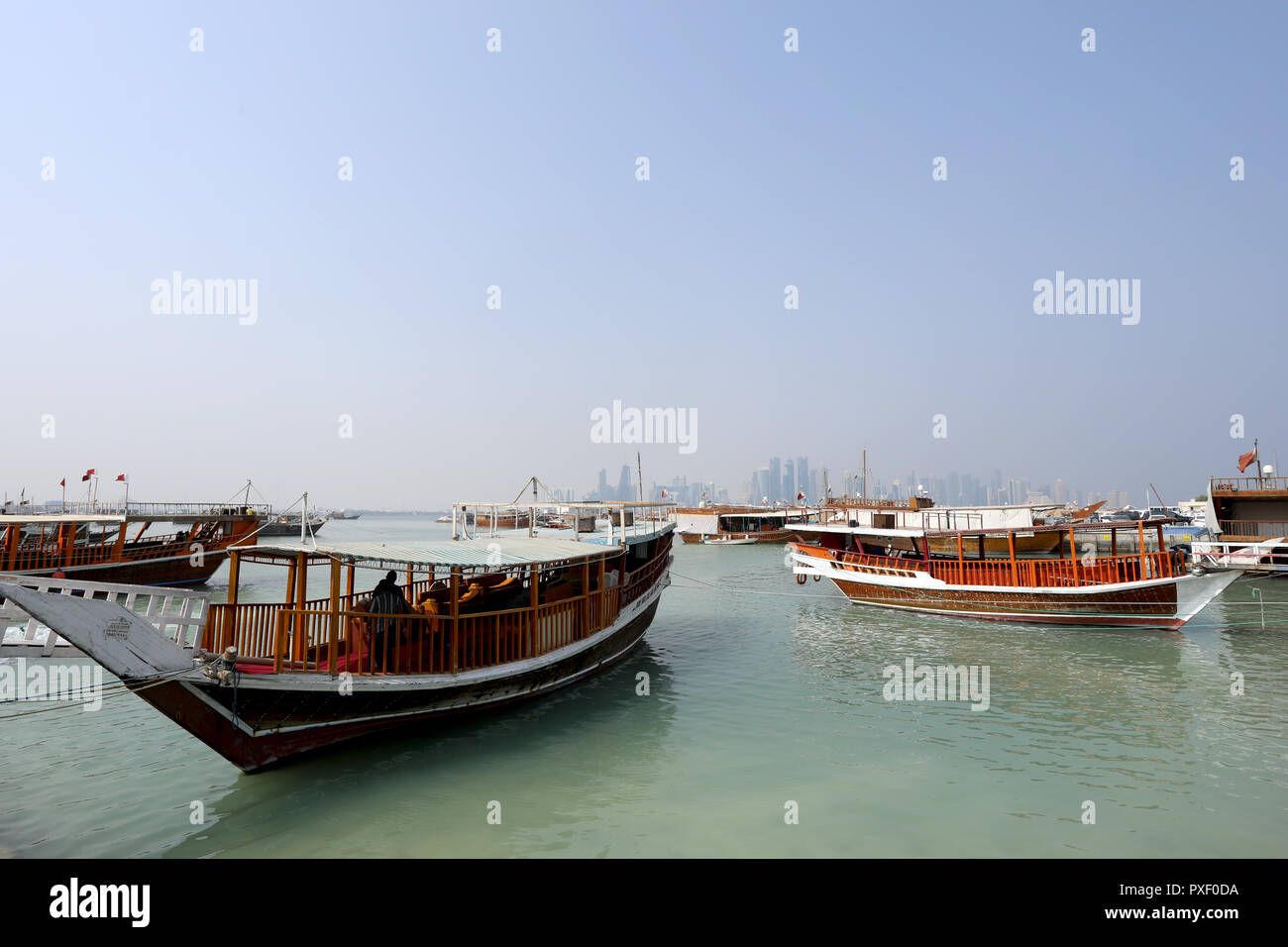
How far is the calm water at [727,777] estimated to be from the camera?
6.37 m

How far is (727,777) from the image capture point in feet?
26.0

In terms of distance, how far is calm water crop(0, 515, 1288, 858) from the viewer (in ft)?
20.9

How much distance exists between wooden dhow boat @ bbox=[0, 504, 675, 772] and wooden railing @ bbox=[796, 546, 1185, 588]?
41.2 feet

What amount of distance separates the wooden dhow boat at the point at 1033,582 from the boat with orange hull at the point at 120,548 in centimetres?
1916

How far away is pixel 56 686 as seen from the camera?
11.9 meters

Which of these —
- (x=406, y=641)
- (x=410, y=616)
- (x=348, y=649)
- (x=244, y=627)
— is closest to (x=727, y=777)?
(x=410, y=616)

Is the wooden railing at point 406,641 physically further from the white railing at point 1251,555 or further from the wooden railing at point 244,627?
the white railing at point 1251,555

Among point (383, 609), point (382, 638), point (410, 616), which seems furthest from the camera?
point (382, 638)

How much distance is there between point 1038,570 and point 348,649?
720 inches

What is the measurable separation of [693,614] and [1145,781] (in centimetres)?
1470

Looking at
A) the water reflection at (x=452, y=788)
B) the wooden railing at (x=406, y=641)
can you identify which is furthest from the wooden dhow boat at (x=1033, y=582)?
the wooden railing at (x=406, y=641)

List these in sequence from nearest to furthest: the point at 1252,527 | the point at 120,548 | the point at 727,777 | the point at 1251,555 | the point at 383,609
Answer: the point at 727,777 → the point at 383,609 → the point at 120,548 → the point at 1251,555 → the point at 1252,527

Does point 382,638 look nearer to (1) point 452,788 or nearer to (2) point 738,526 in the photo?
(1) point 452,788
